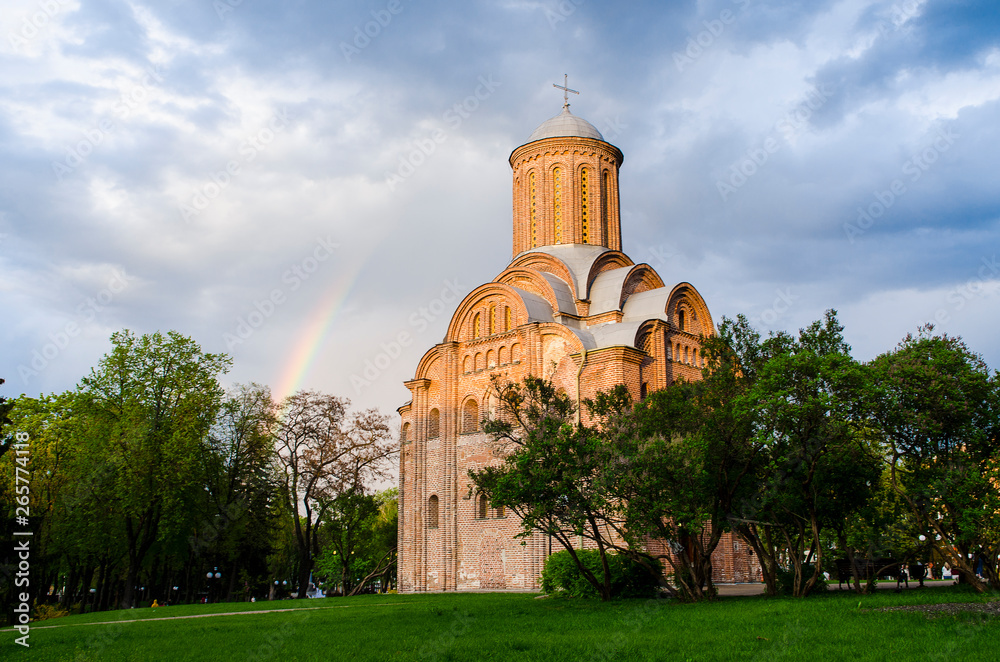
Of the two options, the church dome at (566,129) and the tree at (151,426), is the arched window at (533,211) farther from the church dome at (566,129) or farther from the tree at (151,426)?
the tree at (151,426)

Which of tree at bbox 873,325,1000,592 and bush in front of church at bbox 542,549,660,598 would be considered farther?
bush in front of church at bbox 542,549,660,598

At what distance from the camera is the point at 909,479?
44.9ft

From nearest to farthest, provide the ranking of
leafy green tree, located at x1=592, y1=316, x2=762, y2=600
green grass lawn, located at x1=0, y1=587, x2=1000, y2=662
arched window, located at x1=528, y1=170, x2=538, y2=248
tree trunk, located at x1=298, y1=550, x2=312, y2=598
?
green grass lawn, located at x1=0, y1=587, x2=1000, y2=662 < leafy green tree, located at x1=592, y1=316, x2=762, y2=600 < arched window, located at x1=528, y1=170, x2=538, y2=248 < tree trunk, located at x1=298, y1=550, x2=312, y2=598

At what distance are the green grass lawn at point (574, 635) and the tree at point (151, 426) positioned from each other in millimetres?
8492

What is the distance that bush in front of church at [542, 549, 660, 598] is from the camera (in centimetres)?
1670

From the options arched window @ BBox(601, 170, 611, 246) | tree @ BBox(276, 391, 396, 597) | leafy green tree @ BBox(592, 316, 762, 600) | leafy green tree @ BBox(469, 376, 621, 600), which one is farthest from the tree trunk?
leafy green tree @ BBox(592, 316, 762, 600)

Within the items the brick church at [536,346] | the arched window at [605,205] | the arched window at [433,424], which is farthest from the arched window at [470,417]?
the arched window at [605,205]

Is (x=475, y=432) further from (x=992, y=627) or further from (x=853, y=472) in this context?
(x=992, y=627)

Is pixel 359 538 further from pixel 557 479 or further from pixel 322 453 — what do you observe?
pixel 557 479

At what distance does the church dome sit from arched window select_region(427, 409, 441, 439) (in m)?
10.5

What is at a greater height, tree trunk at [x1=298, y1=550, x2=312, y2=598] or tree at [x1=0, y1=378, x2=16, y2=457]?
tree at [x1=0, y1=378, x2=16, y2=457]

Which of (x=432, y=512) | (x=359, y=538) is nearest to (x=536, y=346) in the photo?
(x=432, y=512)

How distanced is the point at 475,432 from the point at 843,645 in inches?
647

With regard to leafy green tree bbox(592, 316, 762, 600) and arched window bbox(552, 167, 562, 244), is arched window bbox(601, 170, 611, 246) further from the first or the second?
leafy green tree bbox(592, 316, 762, 600)
